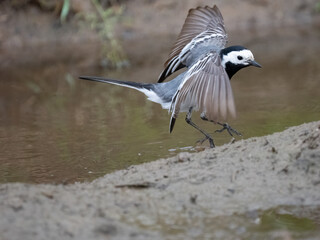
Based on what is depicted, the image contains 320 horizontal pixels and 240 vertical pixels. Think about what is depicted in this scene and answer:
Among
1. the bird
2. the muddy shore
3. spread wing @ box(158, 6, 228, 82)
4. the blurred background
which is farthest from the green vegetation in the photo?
the muddy shore

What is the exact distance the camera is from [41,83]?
9836 millimetres

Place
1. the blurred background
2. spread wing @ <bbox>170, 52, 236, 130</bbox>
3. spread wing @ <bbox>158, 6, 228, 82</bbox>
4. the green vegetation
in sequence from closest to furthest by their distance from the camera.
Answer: spread wing @ <bbox>170, 52, 236, 130</bbox> → the blurred background → spread wing @ <bbox>158, 6, 228, 82</bbox> → the green vegetation

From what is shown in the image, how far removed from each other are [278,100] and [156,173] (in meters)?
3.43

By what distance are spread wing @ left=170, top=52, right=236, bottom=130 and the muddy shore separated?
1.24ft

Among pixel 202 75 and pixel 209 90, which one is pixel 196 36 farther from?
pixel 209 90

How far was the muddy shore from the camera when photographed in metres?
3.82

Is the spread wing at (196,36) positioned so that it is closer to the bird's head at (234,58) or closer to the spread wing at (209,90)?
the bird's head at (234,58)

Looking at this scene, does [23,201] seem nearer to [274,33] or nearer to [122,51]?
[122,51]

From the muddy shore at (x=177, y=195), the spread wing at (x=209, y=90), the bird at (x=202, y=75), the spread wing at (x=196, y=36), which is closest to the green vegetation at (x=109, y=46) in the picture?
the spread wing at (x=196, y=36)

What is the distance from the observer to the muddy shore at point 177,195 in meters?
3.82

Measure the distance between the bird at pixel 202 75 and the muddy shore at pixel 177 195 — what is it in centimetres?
43

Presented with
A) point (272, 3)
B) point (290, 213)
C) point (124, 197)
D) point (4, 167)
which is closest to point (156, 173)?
point (124, 197)

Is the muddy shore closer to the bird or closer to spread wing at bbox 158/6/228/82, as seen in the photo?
the bird

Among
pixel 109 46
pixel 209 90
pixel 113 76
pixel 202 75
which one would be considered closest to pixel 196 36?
pixel 202 75
